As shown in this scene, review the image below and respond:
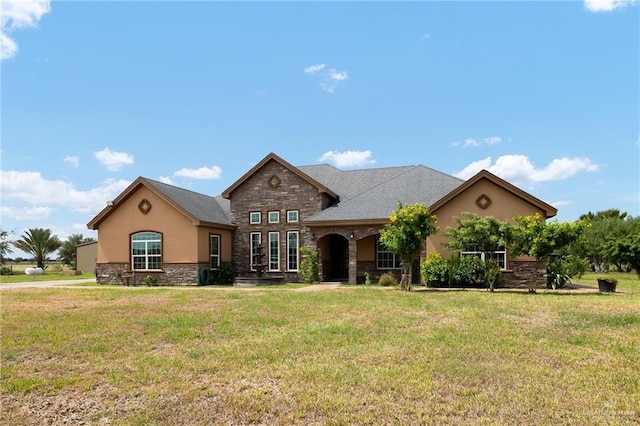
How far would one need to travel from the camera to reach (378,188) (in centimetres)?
2816

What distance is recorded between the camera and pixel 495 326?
35.0 feet

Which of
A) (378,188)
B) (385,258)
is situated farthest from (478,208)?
(378,188)

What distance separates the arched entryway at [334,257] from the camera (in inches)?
1062

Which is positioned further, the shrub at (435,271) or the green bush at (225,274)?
the green bush at (225,274)

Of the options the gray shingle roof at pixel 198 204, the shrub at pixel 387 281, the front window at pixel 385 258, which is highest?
the gray shingle roof at pixel 198 204

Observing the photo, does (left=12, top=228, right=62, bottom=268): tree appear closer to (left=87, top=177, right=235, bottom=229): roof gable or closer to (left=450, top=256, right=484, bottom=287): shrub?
(left=87, top=177, right=235, bottom=229): roof gable

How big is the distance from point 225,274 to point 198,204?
4.70m

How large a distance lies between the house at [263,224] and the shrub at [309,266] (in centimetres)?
38

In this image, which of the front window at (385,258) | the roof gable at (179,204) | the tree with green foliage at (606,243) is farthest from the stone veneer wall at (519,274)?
the tree with green foliage at (606,243)

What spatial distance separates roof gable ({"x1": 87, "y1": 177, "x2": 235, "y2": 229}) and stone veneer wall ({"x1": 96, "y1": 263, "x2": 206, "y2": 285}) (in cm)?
254

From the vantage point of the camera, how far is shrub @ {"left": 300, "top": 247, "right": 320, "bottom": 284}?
26031mm

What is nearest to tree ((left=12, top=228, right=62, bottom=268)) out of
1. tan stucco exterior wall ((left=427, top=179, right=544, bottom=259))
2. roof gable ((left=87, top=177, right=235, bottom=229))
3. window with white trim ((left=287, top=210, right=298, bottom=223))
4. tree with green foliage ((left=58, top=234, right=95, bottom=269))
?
tree with green foliage ((left=58, top=234, right=95, bottom=269))

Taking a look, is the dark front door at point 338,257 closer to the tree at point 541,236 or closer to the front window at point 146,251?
the front window at point 146,251

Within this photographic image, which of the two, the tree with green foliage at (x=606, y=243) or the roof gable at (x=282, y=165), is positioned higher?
the roof gable at (x=282, y=165)
